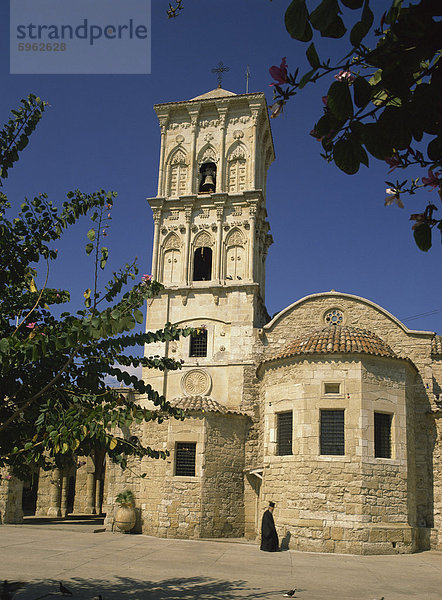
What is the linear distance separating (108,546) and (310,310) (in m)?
11.2

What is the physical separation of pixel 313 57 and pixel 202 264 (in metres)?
22.1

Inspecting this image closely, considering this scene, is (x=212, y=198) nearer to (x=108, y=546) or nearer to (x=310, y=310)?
(x=310, y=310)

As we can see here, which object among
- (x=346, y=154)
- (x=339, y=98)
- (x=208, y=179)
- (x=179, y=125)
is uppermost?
(x=179, y=125)

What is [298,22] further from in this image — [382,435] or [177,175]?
[177,175]

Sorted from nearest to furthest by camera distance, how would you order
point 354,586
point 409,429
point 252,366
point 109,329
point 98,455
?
point 109,329 < point 354,586 < point 409,429 < point 252,366 < point 98,455

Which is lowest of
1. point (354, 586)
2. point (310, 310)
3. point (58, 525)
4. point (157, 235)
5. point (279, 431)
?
point (58, 525)

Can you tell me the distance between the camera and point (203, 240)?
79.6 feet

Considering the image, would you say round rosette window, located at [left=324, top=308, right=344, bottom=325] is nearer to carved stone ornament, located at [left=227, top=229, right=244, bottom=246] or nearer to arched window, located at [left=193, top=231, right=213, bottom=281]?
carved stone ornament, located at [left=227, top=229, right=244, bottom=246]

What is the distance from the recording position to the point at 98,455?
30969mm

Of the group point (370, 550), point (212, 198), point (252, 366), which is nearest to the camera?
point (370, 550)

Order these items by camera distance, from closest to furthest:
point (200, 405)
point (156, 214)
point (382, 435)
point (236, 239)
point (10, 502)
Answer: point (382, 435) < point (200, 405) < point (10, 502) < point (236, 239) < point (156, 214)

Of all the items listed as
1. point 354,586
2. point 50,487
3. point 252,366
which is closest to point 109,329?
point 354,586

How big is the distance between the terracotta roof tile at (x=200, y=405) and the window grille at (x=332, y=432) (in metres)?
4.31

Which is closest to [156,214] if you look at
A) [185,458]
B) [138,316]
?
[185,458]
